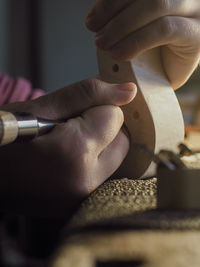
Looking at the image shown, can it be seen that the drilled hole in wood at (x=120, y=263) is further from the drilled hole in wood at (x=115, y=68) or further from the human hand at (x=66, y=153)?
the drilled hole in wood at (x=115, y=68)

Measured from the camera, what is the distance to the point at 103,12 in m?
0.47

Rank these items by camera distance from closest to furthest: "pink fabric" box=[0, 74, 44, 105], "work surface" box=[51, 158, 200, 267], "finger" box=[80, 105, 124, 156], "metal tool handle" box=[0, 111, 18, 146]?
"work surface" box=[51, 158, 200, 267] < "metal tool handle" box=[0, 111, 18, 146] < "finger" box=[80, 105, 124, 156] < "pink fabric" box=[0, 74, 44, 105]

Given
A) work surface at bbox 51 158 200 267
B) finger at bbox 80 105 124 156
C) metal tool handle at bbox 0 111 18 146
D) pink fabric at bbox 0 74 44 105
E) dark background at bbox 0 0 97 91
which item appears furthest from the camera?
dark background at bbox 0 0 97 91

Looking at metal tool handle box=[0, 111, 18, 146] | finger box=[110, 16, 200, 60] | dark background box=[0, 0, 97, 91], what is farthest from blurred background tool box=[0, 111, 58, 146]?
dark background box=[0, 0, 97, 91]

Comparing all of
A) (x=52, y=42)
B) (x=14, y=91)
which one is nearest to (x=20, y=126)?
(x=14, y=91)

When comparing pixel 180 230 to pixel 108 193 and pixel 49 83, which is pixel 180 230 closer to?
pixel 108 193

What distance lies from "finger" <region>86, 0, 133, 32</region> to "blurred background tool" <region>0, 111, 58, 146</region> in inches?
5.2

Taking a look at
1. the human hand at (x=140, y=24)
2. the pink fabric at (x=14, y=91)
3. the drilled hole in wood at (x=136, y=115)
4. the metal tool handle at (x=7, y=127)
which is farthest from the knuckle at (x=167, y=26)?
the pink fabric at (x=14, y=91)

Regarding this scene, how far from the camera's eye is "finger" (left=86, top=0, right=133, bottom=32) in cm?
47

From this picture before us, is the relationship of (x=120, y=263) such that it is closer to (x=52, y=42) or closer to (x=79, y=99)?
(x=79, y=99)

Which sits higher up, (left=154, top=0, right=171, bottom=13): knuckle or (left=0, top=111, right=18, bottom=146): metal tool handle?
(left=154, top=0, right=171, bottom=13): knuckle

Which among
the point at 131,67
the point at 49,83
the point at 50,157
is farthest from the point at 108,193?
the point at 49,83

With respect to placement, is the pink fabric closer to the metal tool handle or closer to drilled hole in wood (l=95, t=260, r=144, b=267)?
the metal tool handle

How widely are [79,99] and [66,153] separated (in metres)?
0.07
